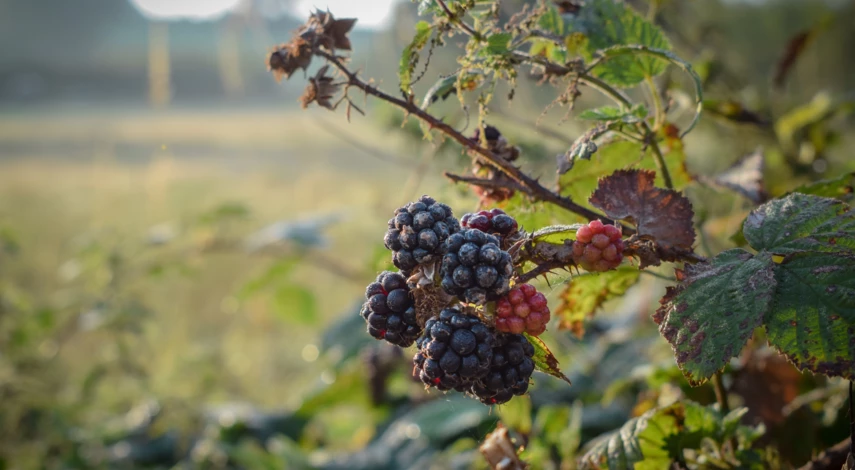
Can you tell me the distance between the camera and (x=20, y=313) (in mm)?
2588

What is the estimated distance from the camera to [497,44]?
715 mm

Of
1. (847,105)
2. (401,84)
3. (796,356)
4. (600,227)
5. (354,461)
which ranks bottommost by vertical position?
(354,461)

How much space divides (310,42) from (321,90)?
0.20ft

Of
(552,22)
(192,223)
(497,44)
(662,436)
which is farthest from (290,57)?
(192,223)

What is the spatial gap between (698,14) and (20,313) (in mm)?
3858

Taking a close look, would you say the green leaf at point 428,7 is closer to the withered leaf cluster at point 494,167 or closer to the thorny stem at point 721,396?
the withered leaf cluster at point 494,167

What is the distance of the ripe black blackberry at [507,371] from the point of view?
59cm

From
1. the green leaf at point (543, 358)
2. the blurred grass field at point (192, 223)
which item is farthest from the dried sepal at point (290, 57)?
the blurred grass field at point (192, 223)

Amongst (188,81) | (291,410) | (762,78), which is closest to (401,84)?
(291,410)

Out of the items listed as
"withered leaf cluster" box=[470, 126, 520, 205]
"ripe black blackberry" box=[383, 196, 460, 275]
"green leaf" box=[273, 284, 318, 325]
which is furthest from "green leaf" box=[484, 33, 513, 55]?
"green leaf" box=[273, 284, 318, 325]

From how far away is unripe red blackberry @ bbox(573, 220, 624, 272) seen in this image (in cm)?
60

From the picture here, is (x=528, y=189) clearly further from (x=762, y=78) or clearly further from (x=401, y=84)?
(x=762, y=78)

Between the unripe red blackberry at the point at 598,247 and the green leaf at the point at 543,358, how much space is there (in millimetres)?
103

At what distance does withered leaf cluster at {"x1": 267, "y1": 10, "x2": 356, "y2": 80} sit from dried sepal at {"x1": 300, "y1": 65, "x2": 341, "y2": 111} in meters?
0.03
